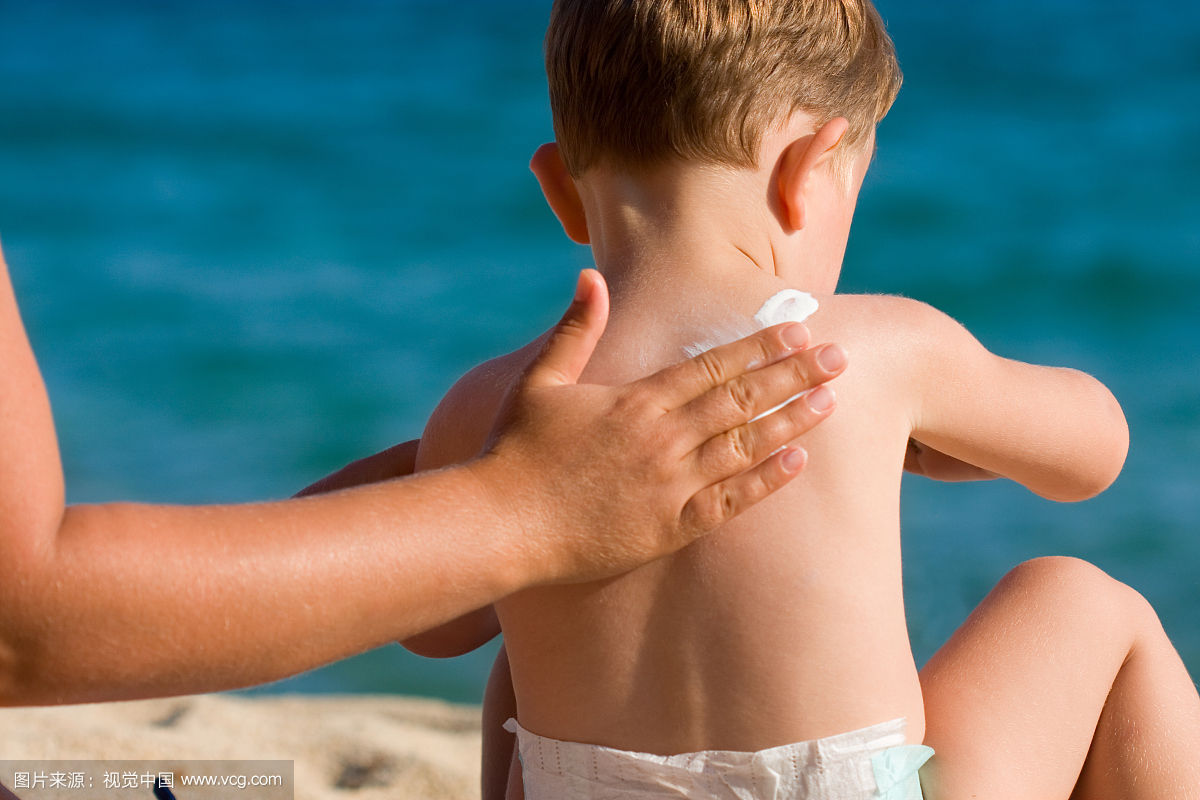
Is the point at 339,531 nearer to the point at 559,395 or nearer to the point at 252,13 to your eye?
the point at 559,395

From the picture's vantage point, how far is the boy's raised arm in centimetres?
131

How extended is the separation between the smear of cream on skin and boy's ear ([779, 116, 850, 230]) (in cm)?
17

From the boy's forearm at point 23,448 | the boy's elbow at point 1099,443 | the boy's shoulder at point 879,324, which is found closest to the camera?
the boy's forearm at point 23,448

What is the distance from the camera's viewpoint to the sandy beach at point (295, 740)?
8.34ft

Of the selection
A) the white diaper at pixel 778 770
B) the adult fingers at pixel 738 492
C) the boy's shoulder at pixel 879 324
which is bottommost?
the white diaper at pixel 778 770

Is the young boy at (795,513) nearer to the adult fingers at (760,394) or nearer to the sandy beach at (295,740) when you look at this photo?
the adult fingers at (760,394)

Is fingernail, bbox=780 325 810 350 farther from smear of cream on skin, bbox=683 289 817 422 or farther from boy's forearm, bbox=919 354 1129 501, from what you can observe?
boy's forearm, bbox=919 354 1129 501

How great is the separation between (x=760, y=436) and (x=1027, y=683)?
21.4 inches

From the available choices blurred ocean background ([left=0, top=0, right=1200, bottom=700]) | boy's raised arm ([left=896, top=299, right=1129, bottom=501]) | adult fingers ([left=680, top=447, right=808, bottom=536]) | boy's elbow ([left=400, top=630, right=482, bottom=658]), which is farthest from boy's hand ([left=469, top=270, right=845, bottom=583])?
blurred ocean background ([left=0, top=0, right=1200, bottom=700])

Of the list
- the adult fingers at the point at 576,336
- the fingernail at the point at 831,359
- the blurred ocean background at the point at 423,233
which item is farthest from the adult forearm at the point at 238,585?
the blurred ocean background at the point at 423,233

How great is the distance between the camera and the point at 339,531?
3.19ft

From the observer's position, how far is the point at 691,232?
133 centimetres

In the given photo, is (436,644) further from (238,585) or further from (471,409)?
(238,585)

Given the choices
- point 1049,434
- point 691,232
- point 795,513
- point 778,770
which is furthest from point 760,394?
point 1049,434
